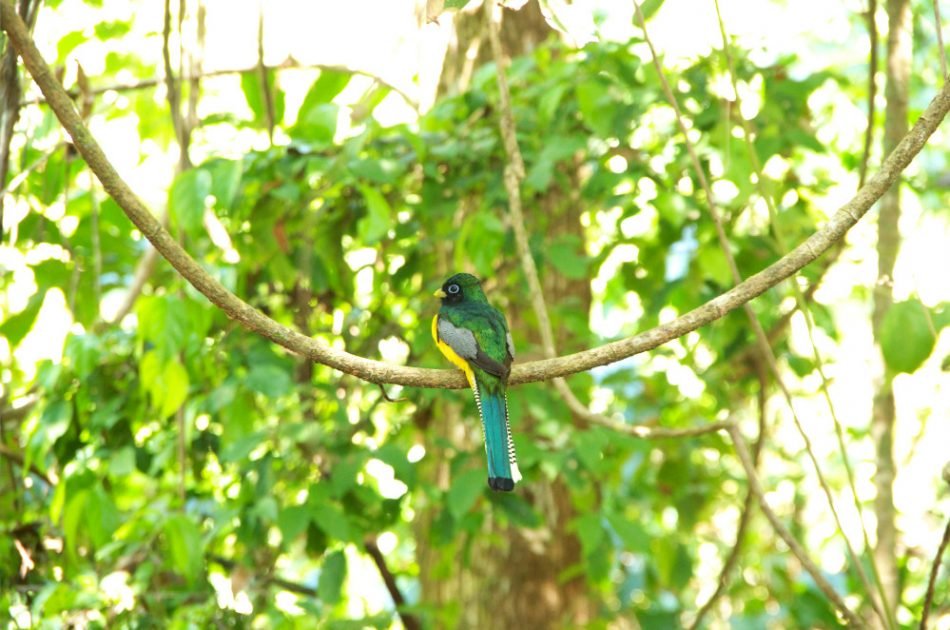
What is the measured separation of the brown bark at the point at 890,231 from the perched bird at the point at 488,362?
1405mm

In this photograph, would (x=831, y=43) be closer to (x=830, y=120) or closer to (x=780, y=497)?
(x=830, y=120)

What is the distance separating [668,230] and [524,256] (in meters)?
1.12

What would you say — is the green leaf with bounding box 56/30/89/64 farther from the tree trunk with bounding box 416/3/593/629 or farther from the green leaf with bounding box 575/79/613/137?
the green leaf with bounding box 575/79/613/137

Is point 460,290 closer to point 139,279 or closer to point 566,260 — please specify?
point 566,260

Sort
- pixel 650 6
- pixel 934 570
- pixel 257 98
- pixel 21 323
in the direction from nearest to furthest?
1. pixel 650 6
2. pixel 934 570
3. pixel 21 323
4. pixel 257 98

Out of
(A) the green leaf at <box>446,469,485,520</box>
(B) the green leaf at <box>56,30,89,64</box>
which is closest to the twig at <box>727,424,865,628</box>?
(A) the green leaf at <box>446,469,485,520</box>

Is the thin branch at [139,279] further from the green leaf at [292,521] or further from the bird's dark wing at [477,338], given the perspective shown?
the bird's dark wing at [477,338]

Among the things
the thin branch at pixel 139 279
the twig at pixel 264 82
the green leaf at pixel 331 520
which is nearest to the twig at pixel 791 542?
the green leaf at pixel 331 520

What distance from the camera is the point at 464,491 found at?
3713 millimetres

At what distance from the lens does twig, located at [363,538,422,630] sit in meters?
4.44

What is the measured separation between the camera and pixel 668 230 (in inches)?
164

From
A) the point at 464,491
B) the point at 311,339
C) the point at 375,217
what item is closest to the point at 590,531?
the point at 464,491

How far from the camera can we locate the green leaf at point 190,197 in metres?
3.28

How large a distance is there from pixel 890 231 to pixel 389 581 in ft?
7.90
